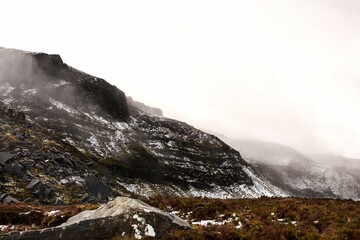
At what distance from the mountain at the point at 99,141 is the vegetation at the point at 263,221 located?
3472 cm

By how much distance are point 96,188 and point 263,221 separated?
45.2 m

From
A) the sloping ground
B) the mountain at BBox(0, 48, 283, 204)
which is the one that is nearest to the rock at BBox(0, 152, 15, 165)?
the mountain at BBox(0, 48, 283, 204)

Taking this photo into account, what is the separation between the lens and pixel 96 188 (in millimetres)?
59438

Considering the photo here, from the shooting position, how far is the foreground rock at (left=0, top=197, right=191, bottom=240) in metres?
15.7

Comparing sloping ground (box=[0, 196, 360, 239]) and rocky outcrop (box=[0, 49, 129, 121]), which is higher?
rocky outcrop (box=[0, 49, 129, 121])

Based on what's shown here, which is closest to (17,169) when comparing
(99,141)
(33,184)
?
(33,184)

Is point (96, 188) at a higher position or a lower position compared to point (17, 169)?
lower

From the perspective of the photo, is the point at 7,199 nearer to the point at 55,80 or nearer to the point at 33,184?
the point at 33,184

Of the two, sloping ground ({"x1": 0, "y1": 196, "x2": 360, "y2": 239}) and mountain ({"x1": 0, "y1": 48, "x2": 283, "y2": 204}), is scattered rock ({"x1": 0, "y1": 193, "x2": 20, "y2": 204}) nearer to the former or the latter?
sloping ground ({"x1": 0, "y1": 196, "x2": 360, "y2": 239})

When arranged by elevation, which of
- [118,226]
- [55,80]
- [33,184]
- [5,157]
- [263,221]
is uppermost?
[55,80]

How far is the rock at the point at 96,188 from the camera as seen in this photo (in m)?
57.2

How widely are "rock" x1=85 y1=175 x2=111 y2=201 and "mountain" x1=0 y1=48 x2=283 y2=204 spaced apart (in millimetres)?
172

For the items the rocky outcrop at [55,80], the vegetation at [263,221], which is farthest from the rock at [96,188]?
the rocky outcrop at [55,80]

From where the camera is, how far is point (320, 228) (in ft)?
58.7
